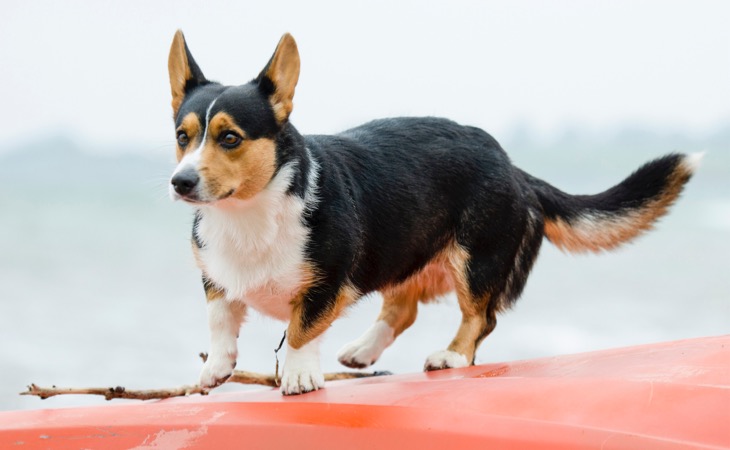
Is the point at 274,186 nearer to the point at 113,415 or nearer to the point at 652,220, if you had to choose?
the point at 113,415

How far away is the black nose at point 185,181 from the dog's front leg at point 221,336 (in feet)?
1.60

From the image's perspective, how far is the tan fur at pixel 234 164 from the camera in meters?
2.42

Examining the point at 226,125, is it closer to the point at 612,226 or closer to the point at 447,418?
the point at 447,418

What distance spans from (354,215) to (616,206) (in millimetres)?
1170

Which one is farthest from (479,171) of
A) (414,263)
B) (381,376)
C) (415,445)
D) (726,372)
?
(415,445)

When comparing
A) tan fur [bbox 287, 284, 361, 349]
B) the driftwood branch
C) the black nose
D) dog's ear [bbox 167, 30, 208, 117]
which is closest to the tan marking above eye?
the black nose

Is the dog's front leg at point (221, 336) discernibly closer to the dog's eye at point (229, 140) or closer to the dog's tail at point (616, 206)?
the dog's eye at point (229, 140)

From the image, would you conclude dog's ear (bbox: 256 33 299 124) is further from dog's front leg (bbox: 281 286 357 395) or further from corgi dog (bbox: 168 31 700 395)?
dog's front leg (bbox: 281 286 357 395)

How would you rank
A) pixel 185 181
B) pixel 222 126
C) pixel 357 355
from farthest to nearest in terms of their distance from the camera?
1. pixel 357 355
2. pixel 222 126
3. pixel 185 181

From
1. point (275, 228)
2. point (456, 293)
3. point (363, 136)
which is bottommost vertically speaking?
point (456, 293)

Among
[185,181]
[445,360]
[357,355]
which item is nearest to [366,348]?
[357,355]

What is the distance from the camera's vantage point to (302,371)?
2643mm

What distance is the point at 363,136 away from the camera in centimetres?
311

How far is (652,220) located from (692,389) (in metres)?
1.46
